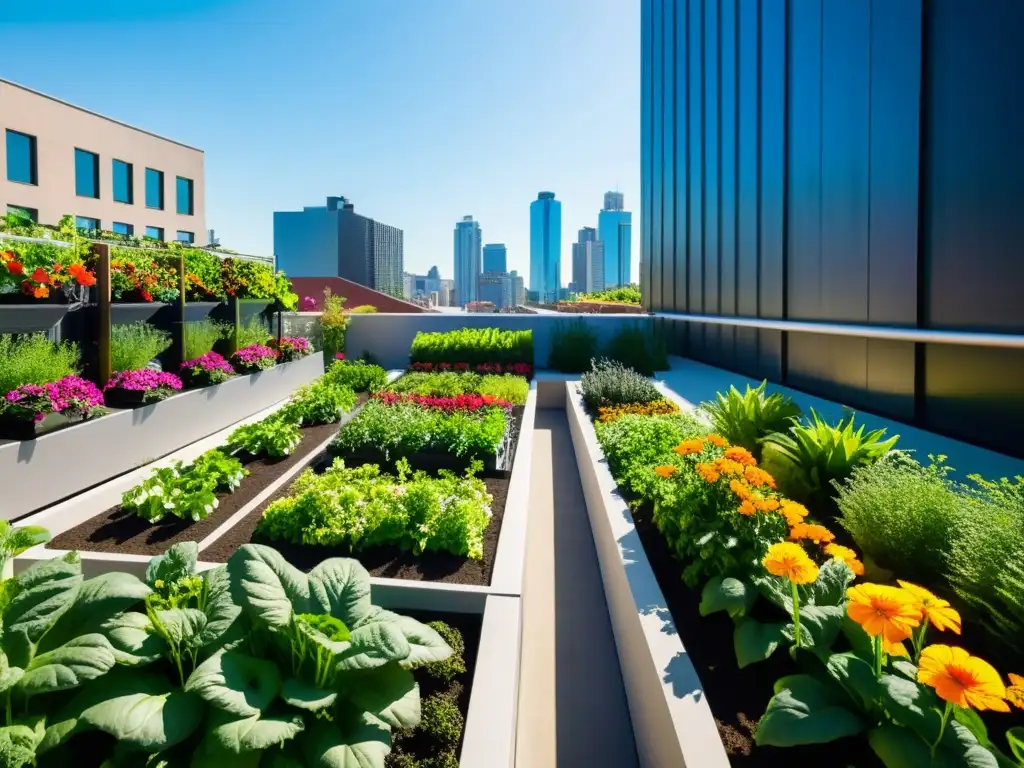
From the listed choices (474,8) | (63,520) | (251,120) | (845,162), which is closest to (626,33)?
(474,8)

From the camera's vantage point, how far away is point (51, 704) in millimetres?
2033

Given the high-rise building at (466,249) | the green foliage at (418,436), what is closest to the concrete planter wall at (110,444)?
the green foliage at (418,436)

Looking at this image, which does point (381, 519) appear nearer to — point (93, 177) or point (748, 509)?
point (748, 509)

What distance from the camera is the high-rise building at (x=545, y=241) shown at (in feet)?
494

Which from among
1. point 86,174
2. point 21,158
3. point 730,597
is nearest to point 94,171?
point 86,174

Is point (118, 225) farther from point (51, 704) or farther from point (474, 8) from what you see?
point (51, 704)

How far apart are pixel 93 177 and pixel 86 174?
0.31 metres

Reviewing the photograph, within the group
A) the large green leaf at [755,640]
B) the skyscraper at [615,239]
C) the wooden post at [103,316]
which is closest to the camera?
the large green leaf at [755,640]

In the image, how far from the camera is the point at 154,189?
27922 millimetres

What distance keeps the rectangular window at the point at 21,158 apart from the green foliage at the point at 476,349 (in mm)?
19189

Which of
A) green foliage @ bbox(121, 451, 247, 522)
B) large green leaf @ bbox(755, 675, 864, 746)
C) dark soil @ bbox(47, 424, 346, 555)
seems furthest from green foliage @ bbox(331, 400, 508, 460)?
large green leaf @ bbox(755, 675, 864, 746)

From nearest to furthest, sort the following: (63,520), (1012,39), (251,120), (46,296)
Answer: (63,520), (1012,39), (46,296), (251,120)

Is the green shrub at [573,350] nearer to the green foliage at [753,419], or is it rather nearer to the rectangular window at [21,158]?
the green foliage at [753,419]

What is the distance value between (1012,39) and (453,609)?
599 cm
